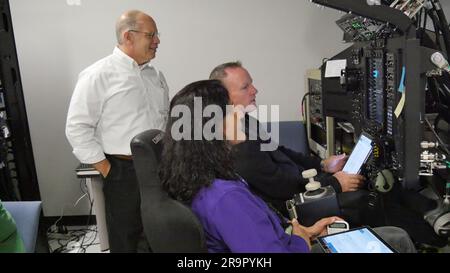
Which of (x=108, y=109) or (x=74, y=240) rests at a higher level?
(x=108, y=109)

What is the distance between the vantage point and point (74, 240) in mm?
2797

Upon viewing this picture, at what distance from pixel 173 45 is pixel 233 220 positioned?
6.85 ft

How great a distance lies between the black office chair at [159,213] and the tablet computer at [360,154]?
2.78 feet

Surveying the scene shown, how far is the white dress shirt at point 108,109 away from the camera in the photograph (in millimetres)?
1979

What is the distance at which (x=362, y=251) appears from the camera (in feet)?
4.01

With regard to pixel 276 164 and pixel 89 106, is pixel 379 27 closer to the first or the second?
pixel 276 164

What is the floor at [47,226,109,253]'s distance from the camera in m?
2.64

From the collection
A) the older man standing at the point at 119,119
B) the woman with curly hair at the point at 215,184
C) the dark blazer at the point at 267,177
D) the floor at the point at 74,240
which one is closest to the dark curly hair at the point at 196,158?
the woman with curly hair at the point at 215,184

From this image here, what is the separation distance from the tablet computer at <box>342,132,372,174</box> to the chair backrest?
4.59 ft

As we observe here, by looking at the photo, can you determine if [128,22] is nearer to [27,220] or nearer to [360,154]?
[27,220]

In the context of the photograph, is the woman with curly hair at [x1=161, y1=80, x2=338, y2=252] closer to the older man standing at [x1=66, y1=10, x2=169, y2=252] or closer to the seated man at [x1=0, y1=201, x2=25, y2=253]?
the seated man at [x1=0, y1=201, x2=25, y2=253]

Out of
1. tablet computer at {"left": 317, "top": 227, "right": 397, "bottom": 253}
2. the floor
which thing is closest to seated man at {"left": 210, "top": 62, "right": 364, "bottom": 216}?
tablet computer at {"left": 317, "top": 227, "right": 397, "bottom": 253}

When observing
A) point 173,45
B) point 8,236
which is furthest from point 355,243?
point 173,45

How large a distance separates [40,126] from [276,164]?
197cm
